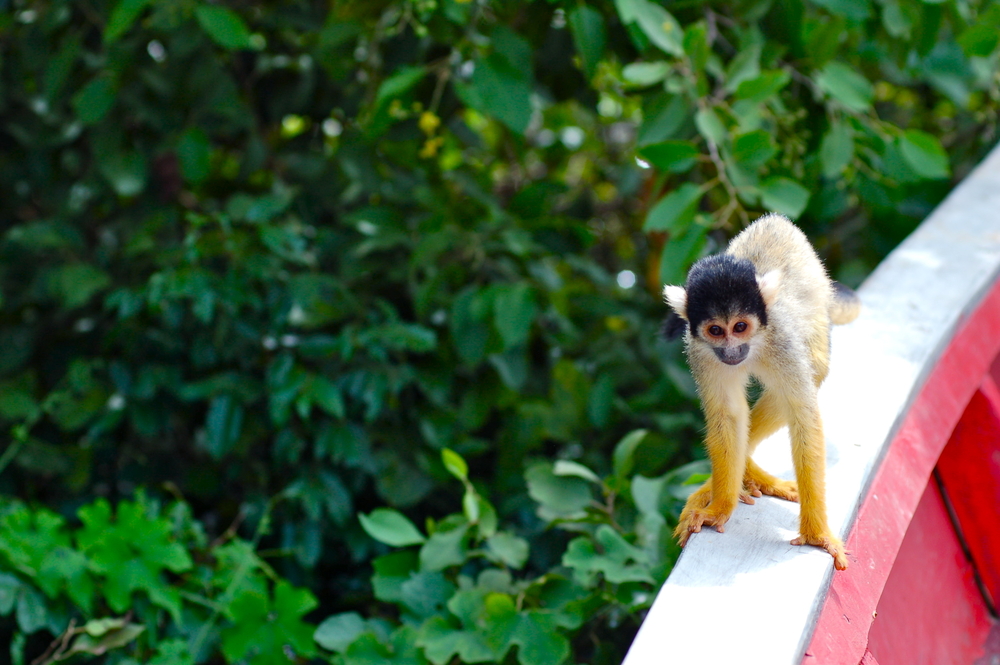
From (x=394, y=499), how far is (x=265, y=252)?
2.77ft

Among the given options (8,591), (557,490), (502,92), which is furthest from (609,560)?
(8,591)

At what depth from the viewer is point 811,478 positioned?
1.27 meters

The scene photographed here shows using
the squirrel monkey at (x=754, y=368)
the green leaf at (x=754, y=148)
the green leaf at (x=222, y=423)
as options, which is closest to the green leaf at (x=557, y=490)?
the squirrel monkey at (x=754, y=368)

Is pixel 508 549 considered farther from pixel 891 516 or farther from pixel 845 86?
pixel 845 86

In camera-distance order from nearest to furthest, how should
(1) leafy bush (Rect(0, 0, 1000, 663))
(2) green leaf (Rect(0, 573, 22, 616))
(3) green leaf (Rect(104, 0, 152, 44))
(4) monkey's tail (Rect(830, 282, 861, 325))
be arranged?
(4) monkey's tail (Rect(830, 282, 861, 325))
(2) green leaf (Rect(0, 573, 22, 616))
(1) leafy bush (Rect(0, 0, 1000, 663))
(3) green leaf (Rect(104, 0, 152, 44))

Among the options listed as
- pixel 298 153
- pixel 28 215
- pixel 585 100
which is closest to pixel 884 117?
pixel 585 100

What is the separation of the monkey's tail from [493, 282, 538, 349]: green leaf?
91 centimetres

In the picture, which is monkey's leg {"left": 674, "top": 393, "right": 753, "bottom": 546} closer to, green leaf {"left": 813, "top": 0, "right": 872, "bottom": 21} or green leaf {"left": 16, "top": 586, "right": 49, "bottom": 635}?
green leaf {"left": 813, "top": 0, "right": 872, "bottom": 21}

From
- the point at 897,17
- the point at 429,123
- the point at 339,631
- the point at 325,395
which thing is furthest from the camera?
the point at 429,123

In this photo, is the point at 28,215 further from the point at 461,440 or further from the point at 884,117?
the point at 884,117

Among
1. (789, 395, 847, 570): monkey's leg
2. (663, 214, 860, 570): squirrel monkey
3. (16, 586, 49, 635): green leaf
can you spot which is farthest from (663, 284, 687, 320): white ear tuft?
(16, 586, 49, 635): green leaf

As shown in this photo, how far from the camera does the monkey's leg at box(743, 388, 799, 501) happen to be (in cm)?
144

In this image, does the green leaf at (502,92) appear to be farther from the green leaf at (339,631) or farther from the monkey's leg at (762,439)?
the green leaf at (339,631)

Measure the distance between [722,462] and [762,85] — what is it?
1010 mm
